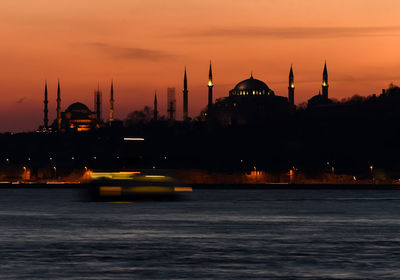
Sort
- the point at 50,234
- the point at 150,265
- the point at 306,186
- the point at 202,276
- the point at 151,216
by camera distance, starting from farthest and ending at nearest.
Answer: the point at 306,186 → the point at 151,216 → the point at 50,234 → the point at 150,265 → the point at 202,276

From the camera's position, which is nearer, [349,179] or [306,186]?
[306,186]

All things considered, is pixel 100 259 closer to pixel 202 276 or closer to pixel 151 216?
pixel 202 276

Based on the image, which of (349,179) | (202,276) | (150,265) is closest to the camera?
(202,276)

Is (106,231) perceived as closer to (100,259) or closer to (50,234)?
(50,234)

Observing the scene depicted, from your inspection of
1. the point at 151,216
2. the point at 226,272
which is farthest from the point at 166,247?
the point at 151,216

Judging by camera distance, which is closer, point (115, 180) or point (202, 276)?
point (202, 276)

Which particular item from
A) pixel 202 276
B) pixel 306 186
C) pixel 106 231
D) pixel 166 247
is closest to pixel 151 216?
pixel 106 231

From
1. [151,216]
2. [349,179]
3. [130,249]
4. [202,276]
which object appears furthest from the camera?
[349,179]

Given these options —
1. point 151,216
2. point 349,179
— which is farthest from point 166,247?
point 349,179

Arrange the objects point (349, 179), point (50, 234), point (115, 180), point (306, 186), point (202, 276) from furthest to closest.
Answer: point (349, 179) → point (306, 186) → point (115, 180) → point (50, 234) → point (202, 276)
